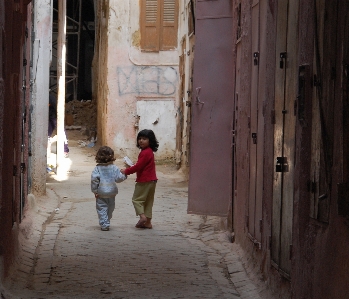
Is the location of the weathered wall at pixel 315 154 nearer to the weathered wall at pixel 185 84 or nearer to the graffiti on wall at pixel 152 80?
the weathered wall at pixel 185 84

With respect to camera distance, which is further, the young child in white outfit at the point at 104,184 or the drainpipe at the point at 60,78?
the drainpipe at the point at 60,78

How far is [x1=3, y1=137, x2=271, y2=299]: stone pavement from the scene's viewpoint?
21.5ft

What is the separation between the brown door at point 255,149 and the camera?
23.1 feet

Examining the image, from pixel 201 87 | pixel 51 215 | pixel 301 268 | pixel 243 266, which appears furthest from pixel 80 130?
pixel 301 268

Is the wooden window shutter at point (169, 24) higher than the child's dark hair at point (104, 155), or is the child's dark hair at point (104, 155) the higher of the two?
the wooden window shutter at point (169, 24)

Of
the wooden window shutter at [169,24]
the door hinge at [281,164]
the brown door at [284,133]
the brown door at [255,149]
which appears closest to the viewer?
the brown door at [284,133]

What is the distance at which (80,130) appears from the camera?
29078 mm

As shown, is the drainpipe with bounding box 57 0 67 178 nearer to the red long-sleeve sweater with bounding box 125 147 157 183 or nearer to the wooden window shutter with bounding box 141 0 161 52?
the wooden window shutter with bounding box 141 0 161 52

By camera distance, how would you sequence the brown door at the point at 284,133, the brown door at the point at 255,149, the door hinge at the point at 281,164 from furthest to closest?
the brown door at the point at 255,149, the door hinge at the point at 281,164, the brown door at the point at 284,133

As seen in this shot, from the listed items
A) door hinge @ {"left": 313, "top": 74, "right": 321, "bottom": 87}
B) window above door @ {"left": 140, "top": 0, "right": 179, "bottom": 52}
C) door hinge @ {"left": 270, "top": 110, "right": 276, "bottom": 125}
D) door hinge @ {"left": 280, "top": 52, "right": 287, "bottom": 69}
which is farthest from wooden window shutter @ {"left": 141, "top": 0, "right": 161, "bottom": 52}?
door hinge @ {"left": 313, "top": 74, "right": 321, "bottom": 87}

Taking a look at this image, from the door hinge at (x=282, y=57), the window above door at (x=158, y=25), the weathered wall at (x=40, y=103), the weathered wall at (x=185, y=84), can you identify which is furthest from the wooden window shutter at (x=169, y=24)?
the door hinge at (x=282, y=57)

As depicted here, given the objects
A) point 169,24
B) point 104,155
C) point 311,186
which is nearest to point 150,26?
point 169,24

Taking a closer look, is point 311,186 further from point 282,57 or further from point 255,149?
point 255,149

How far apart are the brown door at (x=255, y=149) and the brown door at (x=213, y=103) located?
1528 millimetres
